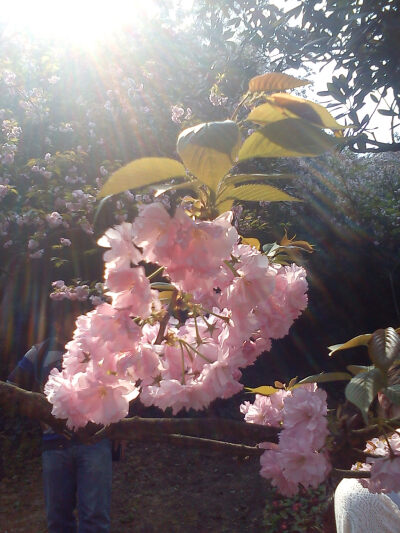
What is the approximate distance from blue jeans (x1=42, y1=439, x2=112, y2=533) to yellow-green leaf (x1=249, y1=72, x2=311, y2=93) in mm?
2721

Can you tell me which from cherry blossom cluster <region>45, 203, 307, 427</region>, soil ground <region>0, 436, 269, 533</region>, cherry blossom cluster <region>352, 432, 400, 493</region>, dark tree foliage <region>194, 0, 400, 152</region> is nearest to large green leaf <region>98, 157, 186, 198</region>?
cherry blossom cluster <region>45, 203, 307, 427</region>

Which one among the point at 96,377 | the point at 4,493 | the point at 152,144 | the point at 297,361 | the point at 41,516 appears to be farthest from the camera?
the point at 297,361

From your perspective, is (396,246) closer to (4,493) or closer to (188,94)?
(188,94)

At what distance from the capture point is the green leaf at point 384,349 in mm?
784

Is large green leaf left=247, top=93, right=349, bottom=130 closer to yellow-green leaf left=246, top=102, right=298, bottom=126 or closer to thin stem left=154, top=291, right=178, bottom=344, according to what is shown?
yellow-green leaf left=246, top=102, right=298, bottom=126

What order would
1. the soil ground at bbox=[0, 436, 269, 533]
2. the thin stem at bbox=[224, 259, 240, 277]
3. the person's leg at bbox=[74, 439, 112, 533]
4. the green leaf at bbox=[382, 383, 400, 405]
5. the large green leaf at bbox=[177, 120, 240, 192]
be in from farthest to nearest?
1. the soil ground at bbox=[0, 436, 269, 533]
2. the person's leg at bbox=[74, 439, 112, 533]
3. the thin stem at bbox=[224, 259, 240, 277]
4. the green leaf at bbox=[382, 383, 400, 405]
5. the large green leaf at bbox=[177, 120, 240, 192]

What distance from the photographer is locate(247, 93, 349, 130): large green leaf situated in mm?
719

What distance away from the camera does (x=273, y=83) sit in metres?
0.77

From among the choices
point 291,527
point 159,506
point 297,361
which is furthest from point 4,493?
point 297,361

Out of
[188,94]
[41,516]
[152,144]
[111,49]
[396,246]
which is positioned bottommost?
[41,516]

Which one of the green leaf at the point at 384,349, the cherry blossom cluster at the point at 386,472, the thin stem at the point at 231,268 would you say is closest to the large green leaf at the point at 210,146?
the thin stem at the point at 231,268

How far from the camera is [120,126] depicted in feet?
21.9

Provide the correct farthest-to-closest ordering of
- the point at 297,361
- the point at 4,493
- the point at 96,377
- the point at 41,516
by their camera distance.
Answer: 1. the point at 297,361
2. the point at 4,493
3. the point at 41,516
4. the point at 96,377

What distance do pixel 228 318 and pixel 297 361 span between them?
246 inches
